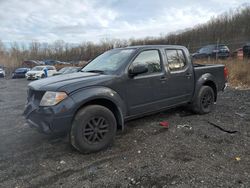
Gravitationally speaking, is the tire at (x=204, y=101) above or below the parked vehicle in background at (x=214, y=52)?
below

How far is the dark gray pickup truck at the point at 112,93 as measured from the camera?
12.7ft

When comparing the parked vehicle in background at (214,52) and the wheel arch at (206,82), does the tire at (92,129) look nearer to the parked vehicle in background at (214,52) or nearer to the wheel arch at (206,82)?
the wheel arch at (206,82)

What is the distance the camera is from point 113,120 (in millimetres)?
4305

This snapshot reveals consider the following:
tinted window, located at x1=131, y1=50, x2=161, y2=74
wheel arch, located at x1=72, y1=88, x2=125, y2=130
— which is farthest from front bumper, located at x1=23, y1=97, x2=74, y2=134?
tinted window, located at x1=131, y1=50, x2=161, y2=74

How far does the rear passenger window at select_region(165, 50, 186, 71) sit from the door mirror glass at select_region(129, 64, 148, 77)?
3.25ft

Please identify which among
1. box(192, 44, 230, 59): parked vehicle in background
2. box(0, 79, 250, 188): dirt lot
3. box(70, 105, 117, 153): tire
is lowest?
box(0, 79, 250, 188): dirt lot

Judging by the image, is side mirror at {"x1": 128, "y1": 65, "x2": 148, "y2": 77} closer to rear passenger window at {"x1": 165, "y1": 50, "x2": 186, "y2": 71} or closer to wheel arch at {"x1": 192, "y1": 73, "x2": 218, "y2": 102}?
rear passenger window at {"x1": 165, "y1": 50, "x2": 186, "y2": 71}

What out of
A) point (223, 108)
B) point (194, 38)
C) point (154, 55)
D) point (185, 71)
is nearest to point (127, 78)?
point (154, 55)

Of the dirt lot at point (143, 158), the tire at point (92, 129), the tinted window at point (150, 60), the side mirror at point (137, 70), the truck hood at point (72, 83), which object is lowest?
the dirt lot at point (143, 158)

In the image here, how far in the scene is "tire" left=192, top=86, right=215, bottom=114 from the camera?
609cm

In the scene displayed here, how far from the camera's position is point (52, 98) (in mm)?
3850

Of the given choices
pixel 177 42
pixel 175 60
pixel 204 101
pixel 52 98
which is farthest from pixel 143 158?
pixel 177 42

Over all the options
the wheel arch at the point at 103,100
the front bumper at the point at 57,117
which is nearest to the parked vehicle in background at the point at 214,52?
the wheel arch at the point at 103,100

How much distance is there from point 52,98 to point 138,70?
5.31 feet
